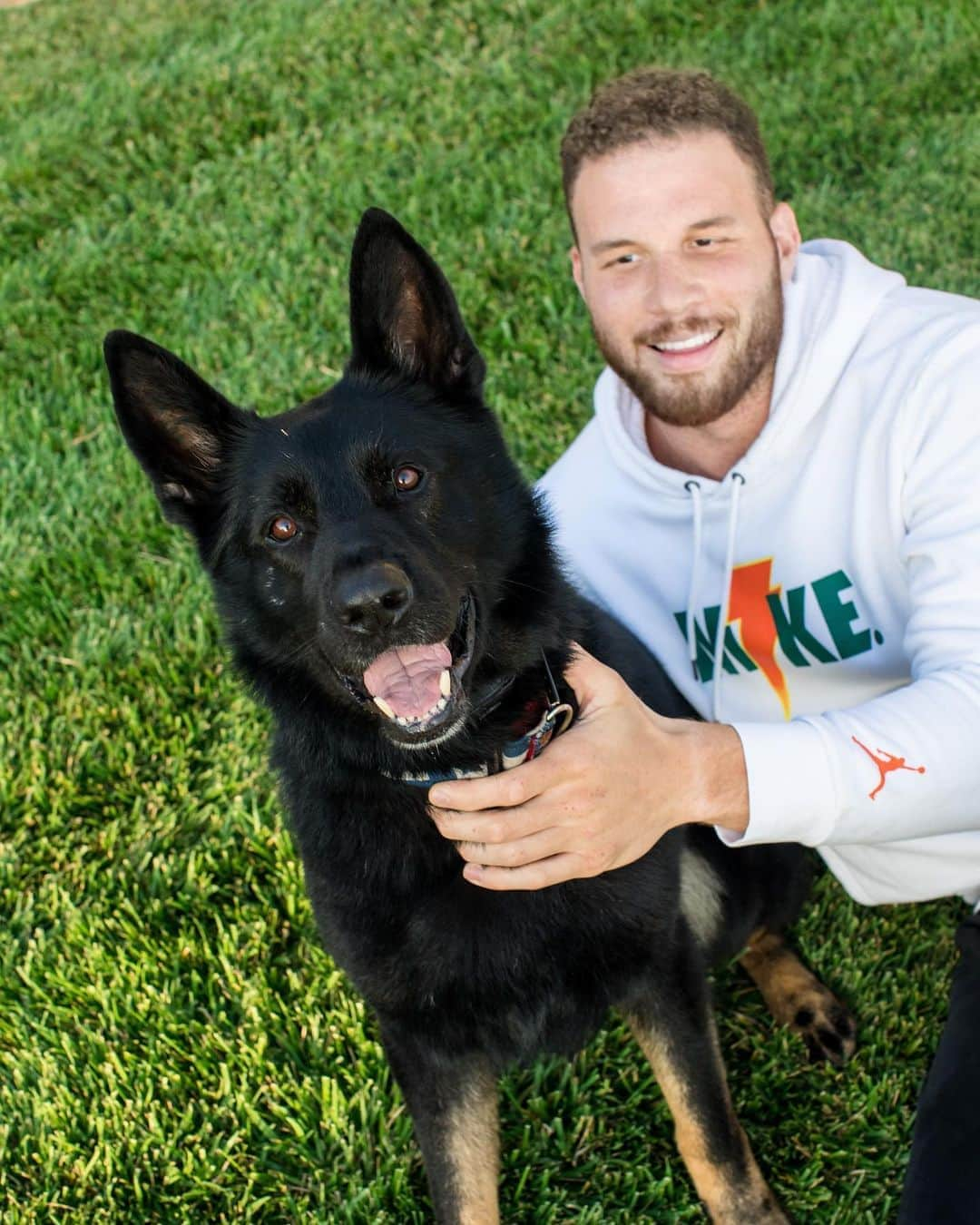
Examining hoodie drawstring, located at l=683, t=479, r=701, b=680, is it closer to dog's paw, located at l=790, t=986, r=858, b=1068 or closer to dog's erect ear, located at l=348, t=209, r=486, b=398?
dog's erect ear, located at l=348, t=209, r=486, b=398

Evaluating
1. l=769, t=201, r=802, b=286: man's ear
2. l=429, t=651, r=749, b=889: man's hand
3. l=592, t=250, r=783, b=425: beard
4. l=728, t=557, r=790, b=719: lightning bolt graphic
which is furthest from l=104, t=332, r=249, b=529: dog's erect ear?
l=769, t=201, r=802, b=286: man's ear

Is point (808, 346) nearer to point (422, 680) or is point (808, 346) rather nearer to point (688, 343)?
point (688, 343)

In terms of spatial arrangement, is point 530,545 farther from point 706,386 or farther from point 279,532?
point 706,386

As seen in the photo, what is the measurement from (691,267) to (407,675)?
1.42 meters

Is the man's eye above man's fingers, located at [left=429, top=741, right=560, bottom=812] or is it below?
above

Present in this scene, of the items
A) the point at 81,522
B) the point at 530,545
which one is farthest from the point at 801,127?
the point at 530,545

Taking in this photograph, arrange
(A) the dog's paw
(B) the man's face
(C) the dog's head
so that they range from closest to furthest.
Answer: (C) the dog's head
(A) the dog's paw
(B) the man's face

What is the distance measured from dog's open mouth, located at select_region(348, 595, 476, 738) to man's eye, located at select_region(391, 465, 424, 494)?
0.25 m

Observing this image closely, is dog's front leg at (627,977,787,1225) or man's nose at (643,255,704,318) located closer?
dog's front leg at (627,977,787,1225)

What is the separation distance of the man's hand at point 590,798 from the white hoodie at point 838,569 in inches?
4.8

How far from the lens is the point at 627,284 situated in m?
2.91

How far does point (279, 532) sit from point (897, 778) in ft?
4.15

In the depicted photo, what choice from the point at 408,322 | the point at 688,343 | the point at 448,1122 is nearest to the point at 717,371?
the point at 688,343

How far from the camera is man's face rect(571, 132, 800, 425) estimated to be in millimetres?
2766
